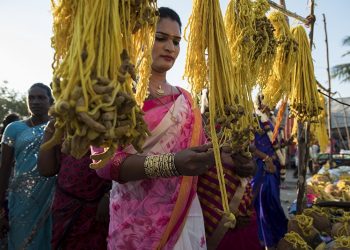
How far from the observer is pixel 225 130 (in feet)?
5.23

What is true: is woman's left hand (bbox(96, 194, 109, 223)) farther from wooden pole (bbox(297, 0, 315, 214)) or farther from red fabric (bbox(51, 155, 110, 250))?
wooden pole (bbox(297, 0, 315, 214))

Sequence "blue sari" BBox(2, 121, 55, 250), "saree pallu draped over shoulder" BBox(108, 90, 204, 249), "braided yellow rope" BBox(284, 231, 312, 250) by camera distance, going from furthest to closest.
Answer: "blue sari" BBox(2, 121, 55, 250)
"braided yellow rope" BBox(284, 231, 312, 250)
"saree pallu draped over shoulder" BBox(108, 90, 204, 249)

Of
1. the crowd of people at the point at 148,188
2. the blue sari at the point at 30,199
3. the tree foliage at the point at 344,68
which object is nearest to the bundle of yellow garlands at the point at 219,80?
the crowd of people at the point at 148,188

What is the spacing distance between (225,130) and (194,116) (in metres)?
0.42

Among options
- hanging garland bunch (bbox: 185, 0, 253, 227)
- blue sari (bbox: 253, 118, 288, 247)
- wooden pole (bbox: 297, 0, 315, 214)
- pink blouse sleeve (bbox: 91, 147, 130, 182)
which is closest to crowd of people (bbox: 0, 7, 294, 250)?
pink blouse sleeve (bbox: 91, 147, 130, 182)

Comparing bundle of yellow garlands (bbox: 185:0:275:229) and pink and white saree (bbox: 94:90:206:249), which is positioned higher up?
bundle of yellow garlands (bbox: 185:0:275:229)

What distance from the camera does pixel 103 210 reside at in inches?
98.2

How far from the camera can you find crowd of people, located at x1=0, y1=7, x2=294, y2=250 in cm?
176

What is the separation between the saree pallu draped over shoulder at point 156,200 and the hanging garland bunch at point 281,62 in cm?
107

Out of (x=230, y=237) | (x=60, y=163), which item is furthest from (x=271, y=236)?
(x=60, y=163)

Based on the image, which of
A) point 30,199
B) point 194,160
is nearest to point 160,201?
point 194,160

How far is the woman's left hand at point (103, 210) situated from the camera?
2.49 m

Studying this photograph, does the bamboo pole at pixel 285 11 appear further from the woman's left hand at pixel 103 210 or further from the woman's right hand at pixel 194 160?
the woman's left hand at pixel 103 210

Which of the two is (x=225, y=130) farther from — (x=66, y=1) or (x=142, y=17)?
(x=66, y=1)
